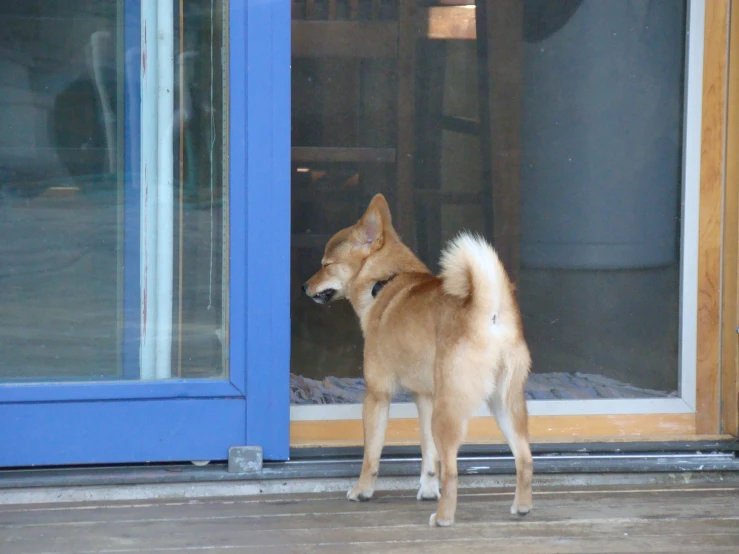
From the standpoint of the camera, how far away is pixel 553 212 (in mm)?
4328

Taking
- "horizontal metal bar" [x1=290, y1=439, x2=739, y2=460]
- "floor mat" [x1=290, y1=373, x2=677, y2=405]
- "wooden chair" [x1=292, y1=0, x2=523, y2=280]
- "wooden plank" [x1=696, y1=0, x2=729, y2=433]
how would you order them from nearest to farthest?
1. "horizontal metal bar" [x1=290, y1=439, x2=739, y2=460]
2. "wooden plank" [x1=696, y1=0, x2=729, y2=433]
3. "floor mat" [x1=290, y1=373, x2=677, y2=405]
4. "wooden chair" [x1=292, y1=0, x2=523, y2=280]

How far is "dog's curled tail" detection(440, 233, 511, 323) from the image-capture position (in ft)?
8.62

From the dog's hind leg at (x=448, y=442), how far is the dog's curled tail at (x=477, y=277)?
0.31 m

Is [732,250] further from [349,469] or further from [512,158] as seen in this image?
[349,469]

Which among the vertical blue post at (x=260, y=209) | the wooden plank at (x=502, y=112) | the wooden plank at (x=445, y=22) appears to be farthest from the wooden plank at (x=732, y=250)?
the vertical blue post at (x=260, y=209)

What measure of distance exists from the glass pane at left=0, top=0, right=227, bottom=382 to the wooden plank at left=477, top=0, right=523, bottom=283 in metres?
1.59

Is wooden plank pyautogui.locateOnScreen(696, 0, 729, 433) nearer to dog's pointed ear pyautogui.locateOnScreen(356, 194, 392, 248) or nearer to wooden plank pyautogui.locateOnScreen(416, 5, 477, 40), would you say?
wooden plank pyautogui.locateOnScreen(416, 5, 477, 40)

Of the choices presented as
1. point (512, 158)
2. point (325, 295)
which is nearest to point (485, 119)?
point (512, 158)

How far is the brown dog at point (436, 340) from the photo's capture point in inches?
106

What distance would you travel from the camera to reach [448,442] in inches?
107

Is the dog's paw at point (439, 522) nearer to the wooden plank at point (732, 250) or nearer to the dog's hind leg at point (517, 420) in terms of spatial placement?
the dog's hind leg at point (517, 420)

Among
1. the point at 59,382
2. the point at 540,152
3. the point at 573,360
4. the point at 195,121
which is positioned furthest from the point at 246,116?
the point at 573,360

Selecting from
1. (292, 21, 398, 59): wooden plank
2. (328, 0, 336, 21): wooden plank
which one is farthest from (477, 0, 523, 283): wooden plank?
(328, 0, 336, 21): wooden plank

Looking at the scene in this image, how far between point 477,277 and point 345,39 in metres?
1.95
